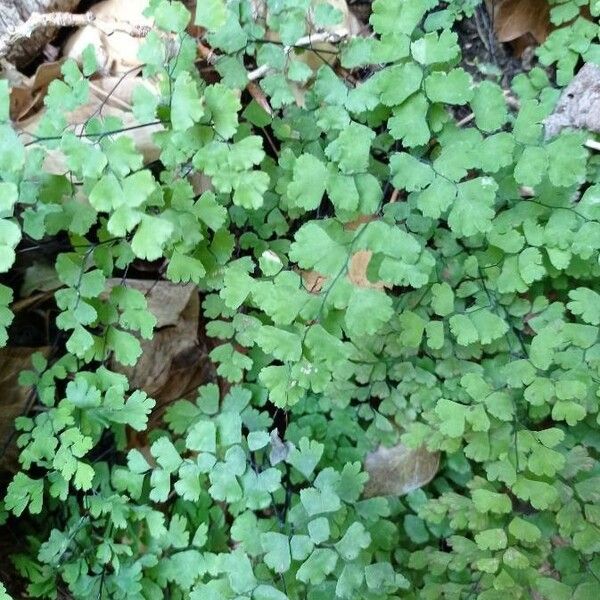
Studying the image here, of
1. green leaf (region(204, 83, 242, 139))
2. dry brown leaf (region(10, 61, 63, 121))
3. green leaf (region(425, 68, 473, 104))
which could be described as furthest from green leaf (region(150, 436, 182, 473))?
green leaf (region(425, 68, 473, 104))

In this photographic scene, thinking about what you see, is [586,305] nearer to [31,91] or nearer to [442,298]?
[442,298]

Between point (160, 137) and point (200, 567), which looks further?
point (200, 567)

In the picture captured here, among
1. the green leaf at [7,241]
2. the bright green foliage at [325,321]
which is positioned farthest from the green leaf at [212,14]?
the green leaf at [7,241]

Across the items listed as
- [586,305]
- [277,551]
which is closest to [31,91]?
[277,551]

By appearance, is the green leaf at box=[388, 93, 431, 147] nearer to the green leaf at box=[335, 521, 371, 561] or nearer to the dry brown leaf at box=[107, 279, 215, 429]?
the dry brown leaf at box=[107, 279, 215, 429]

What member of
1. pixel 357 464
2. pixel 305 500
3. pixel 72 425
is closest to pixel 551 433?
pixel 357 464

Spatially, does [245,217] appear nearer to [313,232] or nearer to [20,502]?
[313,232]
